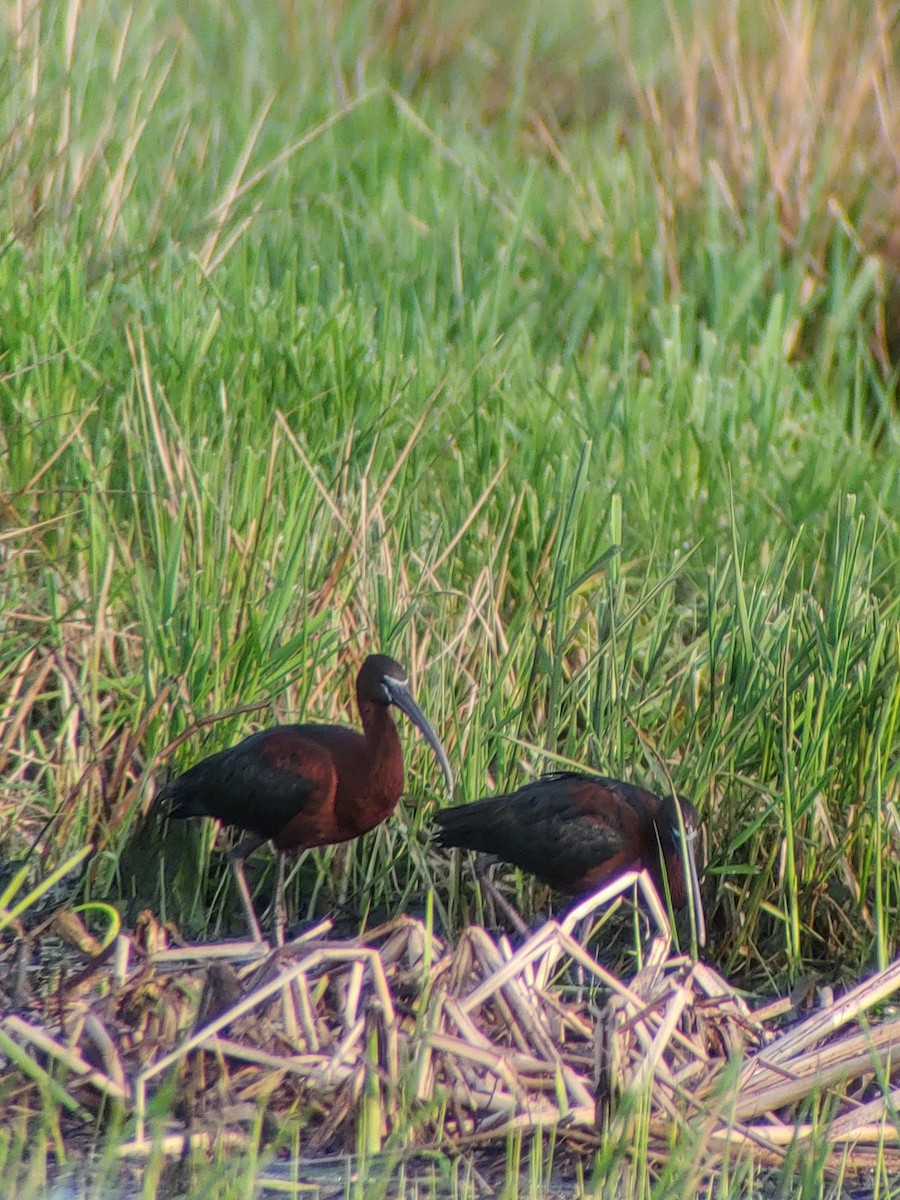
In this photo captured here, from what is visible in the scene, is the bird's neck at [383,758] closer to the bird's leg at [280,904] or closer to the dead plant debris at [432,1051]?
the bird's leg at [280,904]

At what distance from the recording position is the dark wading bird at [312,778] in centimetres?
355

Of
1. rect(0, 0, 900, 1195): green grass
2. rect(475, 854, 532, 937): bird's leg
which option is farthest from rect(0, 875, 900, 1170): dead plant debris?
rect(475, 854, 532, 937): bird's leg

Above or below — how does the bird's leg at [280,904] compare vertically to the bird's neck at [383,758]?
below

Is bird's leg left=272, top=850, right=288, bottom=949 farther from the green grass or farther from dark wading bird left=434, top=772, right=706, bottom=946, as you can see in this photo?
dark wading bird left=434, top=772, right=706, bottom=946

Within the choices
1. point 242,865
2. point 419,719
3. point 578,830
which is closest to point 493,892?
point 578,830

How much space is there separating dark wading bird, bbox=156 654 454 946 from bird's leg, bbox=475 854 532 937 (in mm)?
193

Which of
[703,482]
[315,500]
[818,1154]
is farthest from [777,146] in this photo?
[818,1154]

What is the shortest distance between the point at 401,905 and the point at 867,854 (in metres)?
0.95

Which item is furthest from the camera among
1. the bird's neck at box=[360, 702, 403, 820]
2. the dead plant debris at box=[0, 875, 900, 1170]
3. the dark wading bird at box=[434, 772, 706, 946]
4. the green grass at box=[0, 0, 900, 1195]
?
the green grass at box=[0, 0, 900, 1195]

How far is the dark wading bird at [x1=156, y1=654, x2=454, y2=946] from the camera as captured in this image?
3547 mm

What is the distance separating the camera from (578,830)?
3512 millimetres

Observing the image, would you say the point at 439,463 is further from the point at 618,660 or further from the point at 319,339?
the point at 618,660

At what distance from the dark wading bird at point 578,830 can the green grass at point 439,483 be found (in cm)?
13

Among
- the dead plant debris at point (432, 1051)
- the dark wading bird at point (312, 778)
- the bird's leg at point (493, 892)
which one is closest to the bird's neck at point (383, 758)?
the dark wading bird at point (312, 778)
